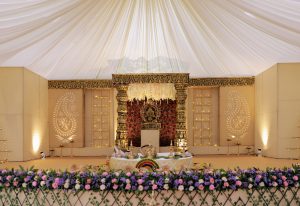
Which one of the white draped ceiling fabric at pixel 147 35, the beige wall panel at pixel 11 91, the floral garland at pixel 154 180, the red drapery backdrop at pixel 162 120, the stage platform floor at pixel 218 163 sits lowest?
the stage platform floor at pixel 218 163

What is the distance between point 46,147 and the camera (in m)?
11.6

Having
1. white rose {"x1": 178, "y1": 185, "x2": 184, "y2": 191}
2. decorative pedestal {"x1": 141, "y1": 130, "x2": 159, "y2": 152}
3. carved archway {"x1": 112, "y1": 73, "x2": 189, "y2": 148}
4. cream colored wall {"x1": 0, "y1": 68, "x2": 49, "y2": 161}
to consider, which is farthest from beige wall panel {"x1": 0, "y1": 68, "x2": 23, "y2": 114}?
white rose {"x1": 178, "y1": 185, "x2": 184, "y2": 191}

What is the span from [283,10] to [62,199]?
3.88m

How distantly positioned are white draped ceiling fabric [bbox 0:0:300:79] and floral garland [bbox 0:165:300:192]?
223 centimetres

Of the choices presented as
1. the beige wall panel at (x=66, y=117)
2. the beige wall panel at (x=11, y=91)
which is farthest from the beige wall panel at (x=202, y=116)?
the beige wall panel at (x=11, y=91)

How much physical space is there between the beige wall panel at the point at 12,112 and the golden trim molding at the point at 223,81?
5766mm

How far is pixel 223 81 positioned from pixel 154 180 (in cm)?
820

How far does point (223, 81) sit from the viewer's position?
38.8 ft

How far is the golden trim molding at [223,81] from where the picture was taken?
38.8 feet

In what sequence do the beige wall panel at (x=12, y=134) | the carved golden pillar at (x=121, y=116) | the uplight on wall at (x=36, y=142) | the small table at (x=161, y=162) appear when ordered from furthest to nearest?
the carved golden pillar at (x=121, y=116) → the uplight on wall at (x=36, y=142) → the beige wall panel at (x=12, y=134) → the small table at (x=161, y=162)

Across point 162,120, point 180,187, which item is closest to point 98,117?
point 162,120

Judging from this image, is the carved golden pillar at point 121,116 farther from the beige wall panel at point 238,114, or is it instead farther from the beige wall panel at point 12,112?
the beige wall panel at point 238,114

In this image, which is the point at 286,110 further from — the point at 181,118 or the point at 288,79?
the point at 181,118

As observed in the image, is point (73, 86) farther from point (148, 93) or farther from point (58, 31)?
point (58, 31)
